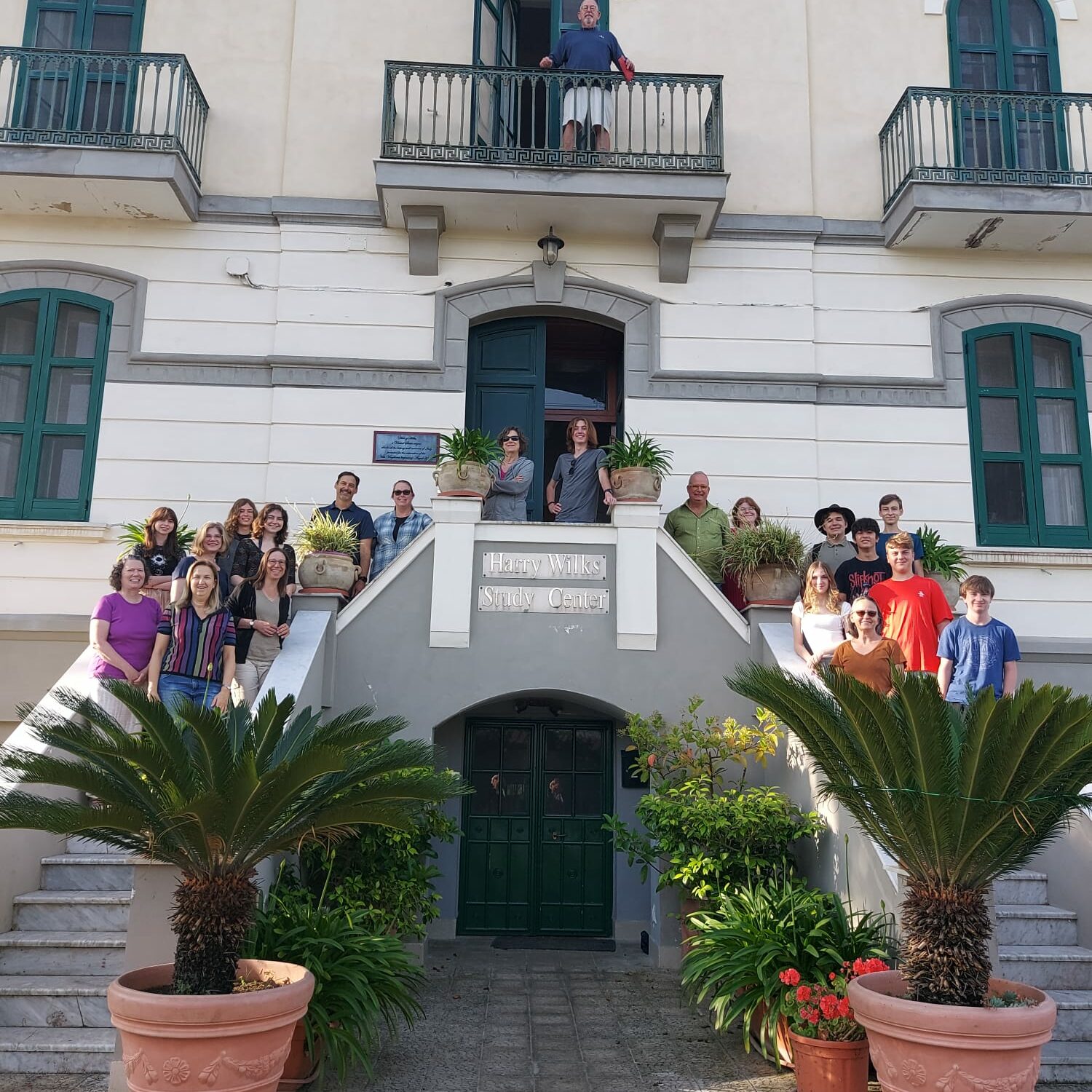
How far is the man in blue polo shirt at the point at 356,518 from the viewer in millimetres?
9375

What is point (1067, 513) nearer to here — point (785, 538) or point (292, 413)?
point (785, 538)

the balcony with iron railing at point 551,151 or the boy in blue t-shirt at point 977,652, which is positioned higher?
the balcony with iron railing at point 551,151

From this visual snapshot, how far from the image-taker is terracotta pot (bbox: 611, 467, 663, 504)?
887 centimetres

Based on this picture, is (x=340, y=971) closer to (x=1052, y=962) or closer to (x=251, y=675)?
(x=251, y=675)

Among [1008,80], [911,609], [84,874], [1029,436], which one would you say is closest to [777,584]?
[911,609]

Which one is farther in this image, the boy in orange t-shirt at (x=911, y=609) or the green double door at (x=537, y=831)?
the green double door at (x=537, y=831)

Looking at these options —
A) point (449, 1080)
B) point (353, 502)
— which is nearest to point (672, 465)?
point (353, 502)

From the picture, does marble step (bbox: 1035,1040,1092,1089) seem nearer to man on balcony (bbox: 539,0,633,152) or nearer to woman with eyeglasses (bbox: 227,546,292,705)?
woman with eyeglasses (bbox: 227,546,292,705)

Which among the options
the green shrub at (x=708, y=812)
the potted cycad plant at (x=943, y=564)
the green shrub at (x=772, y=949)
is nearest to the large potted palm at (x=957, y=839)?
the green shrub at (x=772, y=949)

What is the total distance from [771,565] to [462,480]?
2.54 m

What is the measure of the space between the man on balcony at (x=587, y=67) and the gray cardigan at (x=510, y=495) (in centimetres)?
365

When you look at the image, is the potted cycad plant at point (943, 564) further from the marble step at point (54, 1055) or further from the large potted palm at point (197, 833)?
the marble step at point (54, 1055)

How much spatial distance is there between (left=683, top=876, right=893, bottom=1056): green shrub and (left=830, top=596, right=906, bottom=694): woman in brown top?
54.5 inches

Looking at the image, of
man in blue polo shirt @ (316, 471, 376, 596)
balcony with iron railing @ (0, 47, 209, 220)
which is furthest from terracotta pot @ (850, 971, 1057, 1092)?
balcony with iron railing @ (0, 47, 209, 220)
